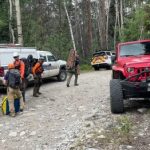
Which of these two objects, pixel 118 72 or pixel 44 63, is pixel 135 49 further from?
pixel 44 63

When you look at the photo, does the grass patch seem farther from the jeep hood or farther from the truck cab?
the truck cab

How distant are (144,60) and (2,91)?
827cm

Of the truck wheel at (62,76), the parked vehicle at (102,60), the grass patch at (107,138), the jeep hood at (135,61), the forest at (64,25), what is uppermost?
the forest at (64,25)

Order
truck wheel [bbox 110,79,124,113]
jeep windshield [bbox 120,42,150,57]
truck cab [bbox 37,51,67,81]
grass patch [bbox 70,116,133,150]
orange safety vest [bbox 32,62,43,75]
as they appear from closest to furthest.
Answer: grass patch [bbox 70,116,133,150], truck wheel [bbox 110,79,124,113], jeep windshield [bbox 120,42,150,57], orange safety vest [bbox 32,62,43,75], truck cab [bbox 37,51,67,81]

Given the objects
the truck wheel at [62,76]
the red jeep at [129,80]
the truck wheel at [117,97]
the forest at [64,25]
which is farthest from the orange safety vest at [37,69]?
the forest at [64,25]

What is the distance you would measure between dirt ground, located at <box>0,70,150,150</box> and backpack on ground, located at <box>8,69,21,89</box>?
89cm

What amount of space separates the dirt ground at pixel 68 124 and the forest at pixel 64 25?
39.9ft

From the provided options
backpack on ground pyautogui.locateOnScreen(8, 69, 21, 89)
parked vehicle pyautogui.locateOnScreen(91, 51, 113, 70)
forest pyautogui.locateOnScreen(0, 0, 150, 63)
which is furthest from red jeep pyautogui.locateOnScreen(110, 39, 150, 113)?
parked vehicle pyautogui.locateOnScreen(91, 51, 113, 70)

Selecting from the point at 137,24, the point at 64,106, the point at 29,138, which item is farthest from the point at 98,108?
the point at 137,24

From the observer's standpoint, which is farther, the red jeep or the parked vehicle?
the parked vehicle

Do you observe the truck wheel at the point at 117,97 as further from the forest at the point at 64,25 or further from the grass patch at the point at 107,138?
the forest at the point at 64,25

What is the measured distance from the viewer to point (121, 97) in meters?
10.5

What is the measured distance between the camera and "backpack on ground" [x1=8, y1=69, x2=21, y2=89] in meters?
11.6

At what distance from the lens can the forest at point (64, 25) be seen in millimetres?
32456
